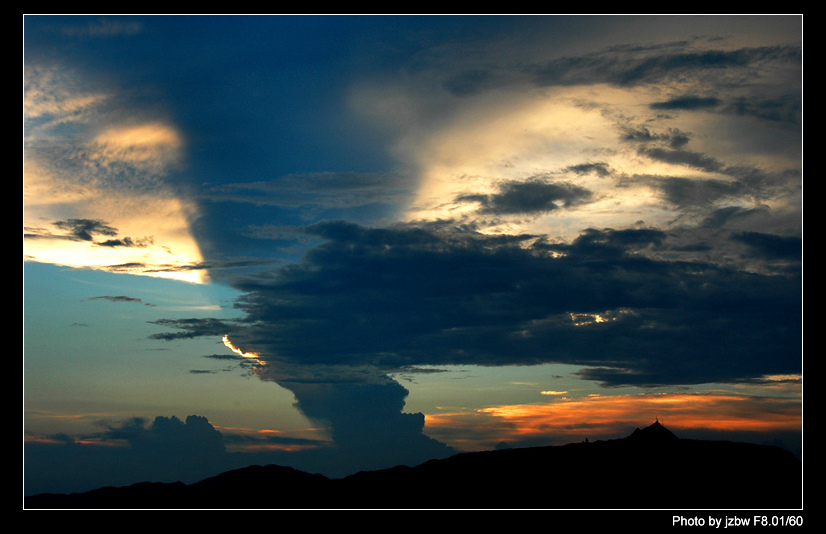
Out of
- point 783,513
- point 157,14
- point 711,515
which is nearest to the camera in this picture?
point 157,14

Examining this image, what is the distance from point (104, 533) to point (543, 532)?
5359 inches

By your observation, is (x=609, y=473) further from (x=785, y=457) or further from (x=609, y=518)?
(x=785, y=457)

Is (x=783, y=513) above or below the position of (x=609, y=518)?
above

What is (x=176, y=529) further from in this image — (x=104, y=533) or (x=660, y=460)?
(x=660, y=460)

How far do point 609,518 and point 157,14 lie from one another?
171 meters

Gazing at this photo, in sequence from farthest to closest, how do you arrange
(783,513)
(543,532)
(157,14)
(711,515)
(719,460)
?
(719,460) < (543,532) < (711,515) < (783,513) < (157,14)

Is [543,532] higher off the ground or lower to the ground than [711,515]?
lower

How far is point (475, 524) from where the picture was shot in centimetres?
18138
